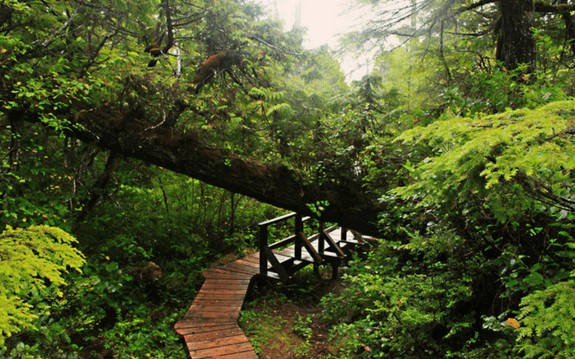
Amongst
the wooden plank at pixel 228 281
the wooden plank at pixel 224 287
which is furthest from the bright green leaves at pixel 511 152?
the wooden plank at pixel 228 281

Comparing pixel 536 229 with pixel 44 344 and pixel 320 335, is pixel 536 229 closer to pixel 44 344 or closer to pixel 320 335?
pixel 320 335

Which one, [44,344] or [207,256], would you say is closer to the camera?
[44,344]

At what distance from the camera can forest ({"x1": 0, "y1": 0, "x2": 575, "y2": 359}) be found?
2.29 m

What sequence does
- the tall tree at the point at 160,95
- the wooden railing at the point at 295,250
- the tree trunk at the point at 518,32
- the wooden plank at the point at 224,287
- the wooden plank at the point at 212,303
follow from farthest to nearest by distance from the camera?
the wooden railing at the point at 295,250 < the wooden plank at the point at 224,287 < the wooden plank at the point at 212,303 < the tree trunk at the point at 518,32 < the tall tree at the point at 160,95

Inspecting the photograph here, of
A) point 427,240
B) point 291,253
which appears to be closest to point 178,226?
point 291,253

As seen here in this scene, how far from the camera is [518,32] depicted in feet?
15.2

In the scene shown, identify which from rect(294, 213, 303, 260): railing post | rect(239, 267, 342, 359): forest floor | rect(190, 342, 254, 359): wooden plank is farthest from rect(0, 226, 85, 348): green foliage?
rect(294, 213, 303, 260): railing post

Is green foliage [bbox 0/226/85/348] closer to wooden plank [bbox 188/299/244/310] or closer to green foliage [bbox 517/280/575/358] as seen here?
green foliage [bbox 517/280/575/358]

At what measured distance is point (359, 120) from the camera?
5652 millimetres

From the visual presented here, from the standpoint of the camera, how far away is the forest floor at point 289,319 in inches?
183

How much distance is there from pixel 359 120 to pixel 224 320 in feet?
14.0

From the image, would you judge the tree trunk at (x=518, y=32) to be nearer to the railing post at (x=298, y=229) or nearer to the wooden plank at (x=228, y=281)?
the railing post at (x=298, y=229)

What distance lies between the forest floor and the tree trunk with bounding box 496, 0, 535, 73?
522cm

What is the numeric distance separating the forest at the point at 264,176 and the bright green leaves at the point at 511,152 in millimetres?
16
